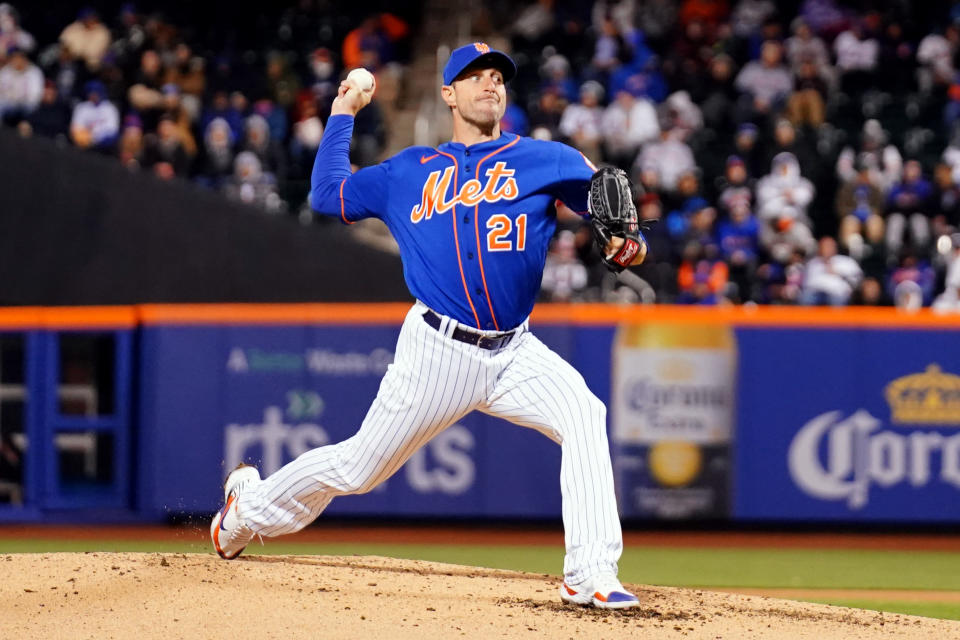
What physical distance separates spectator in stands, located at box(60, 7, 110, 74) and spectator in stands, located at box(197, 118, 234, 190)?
167 cm

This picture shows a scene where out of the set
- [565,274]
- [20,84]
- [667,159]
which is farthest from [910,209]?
[20,84]

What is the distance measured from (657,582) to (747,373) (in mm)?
2645

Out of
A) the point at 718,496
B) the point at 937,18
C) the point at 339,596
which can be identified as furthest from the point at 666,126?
the point at 339,596

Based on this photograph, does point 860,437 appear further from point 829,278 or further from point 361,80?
point 361,80

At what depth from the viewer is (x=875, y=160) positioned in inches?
492

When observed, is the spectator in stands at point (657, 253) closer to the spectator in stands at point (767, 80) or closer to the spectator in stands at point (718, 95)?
the spectator in stands at point (718, 95)

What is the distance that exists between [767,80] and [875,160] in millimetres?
1506

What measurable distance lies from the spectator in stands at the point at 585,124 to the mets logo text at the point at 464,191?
25.5 feet

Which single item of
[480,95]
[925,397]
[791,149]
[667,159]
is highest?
[791,149]

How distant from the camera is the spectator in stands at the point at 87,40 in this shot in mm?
13532

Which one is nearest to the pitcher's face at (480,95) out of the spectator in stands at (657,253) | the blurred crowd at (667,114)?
the blurred crowd at (667,114)

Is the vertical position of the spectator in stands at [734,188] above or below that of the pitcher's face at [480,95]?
above

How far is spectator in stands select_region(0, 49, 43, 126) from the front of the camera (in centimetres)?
1259

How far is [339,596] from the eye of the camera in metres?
4.88
